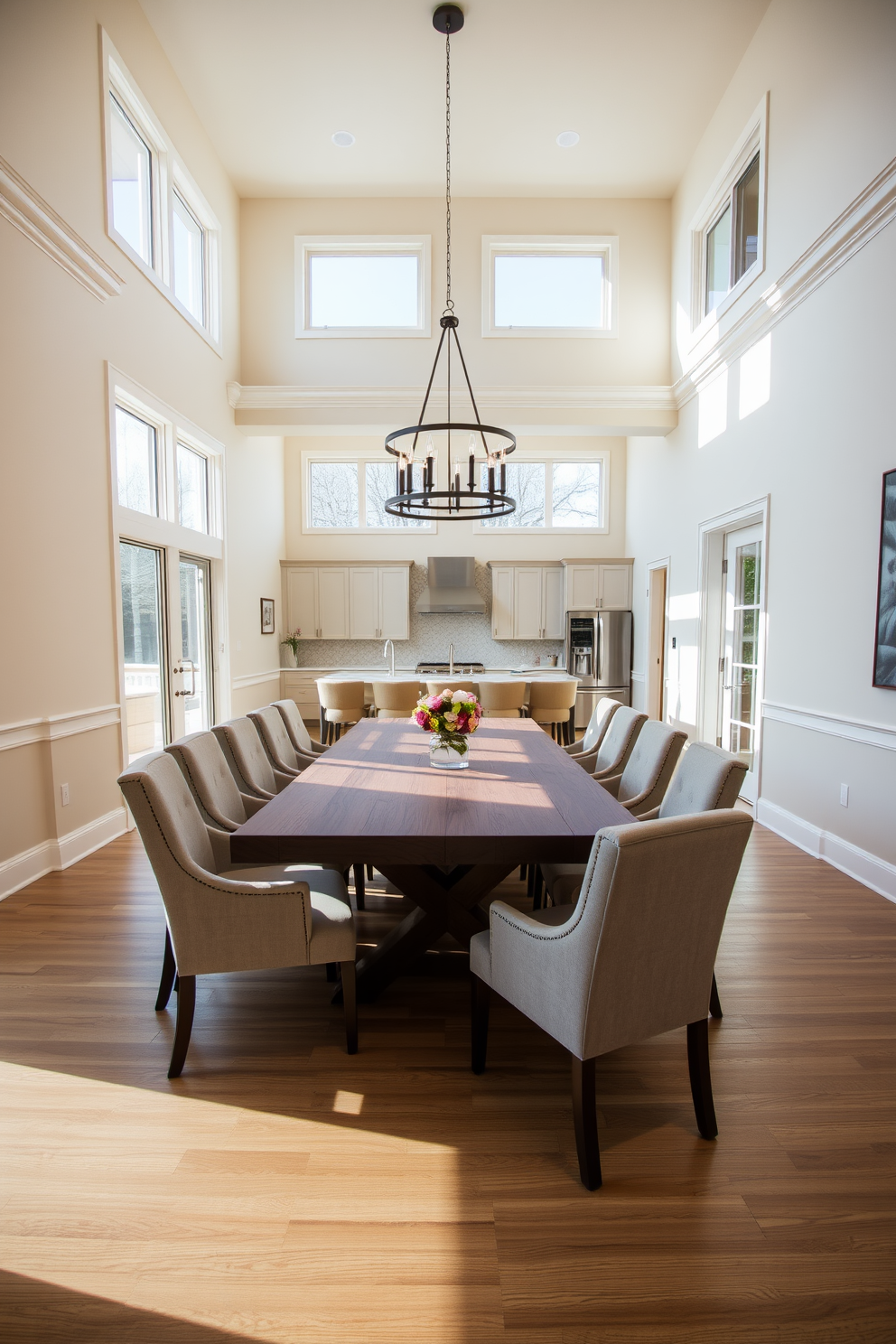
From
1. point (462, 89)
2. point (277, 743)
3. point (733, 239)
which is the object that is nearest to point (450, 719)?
point (277, 743)

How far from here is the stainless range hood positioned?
869cm

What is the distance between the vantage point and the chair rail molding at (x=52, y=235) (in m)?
3.19

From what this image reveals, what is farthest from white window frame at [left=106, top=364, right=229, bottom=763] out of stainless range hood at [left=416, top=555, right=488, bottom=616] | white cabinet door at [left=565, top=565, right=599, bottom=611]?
white cabinet door at [left=565, top=565, right=599, bottom=611]

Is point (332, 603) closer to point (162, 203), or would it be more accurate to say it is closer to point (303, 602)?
point (303, 602)

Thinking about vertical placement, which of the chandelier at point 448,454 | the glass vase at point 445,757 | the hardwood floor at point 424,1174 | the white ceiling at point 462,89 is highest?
the white ceiling at point 462,89

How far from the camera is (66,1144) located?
5.73 feet

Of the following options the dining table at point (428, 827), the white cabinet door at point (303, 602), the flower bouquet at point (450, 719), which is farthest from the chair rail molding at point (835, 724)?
the white cabinet door at point (303, 602)

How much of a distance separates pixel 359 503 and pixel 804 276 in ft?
19.6

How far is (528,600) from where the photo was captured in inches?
348

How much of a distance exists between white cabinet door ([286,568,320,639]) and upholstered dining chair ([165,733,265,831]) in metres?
6.04

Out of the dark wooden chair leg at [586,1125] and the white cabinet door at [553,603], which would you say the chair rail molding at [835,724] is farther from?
the white cabinet door at [553,603]

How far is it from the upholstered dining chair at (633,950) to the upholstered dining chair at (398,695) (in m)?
3.88

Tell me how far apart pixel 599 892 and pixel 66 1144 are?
1481mm

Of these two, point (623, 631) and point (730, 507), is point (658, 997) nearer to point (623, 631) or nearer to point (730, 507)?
point (730, 507)
